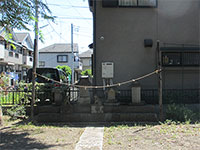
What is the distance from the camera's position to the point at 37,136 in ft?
16.5

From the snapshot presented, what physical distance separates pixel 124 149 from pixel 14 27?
5177 mm

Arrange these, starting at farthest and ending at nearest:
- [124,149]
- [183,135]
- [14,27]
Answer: [14,27], [183,135], [124,149]

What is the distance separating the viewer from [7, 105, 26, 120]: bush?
22.5 feet

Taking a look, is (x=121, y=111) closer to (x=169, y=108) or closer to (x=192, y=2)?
(x=169, y=108)

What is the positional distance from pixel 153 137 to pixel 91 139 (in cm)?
160

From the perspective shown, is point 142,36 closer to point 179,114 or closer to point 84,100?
point 179,114

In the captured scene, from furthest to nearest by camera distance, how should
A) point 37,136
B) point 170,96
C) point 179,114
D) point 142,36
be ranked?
point 142,36, point 170,96, point 179,114, point 37,136

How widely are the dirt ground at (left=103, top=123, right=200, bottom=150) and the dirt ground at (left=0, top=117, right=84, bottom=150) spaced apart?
0.92 metres

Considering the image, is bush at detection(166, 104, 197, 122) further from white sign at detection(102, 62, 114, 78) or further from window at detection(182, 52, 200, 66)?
white sign at detection(102, 62, 114, 78)

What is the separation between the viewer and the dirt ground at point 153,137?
13.9 feet

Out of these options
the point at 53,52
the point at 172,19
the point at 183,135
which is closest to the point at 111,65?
the point at 172,19

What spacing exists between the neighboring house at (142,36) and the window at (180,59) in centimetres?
48

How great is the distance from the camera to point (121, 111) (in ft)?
22.9

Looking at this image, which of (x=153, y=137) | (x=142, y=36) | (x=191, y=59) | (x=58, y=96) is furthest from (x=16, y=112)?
(x=191, y=59)
